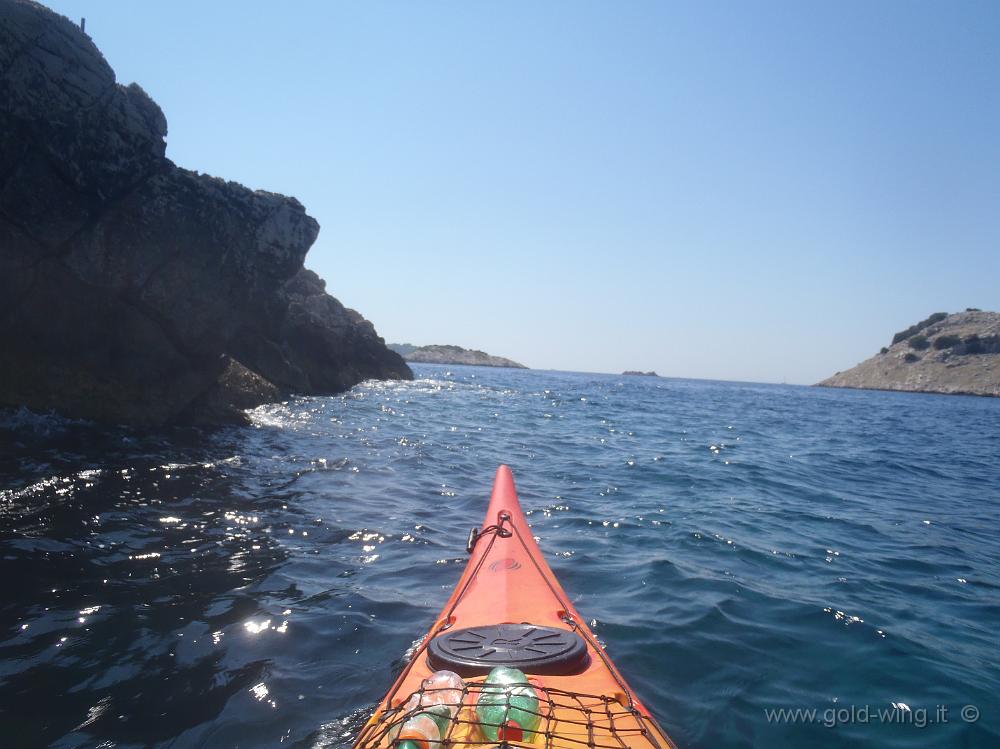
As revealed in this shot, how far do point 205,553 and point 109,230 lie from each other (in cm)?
764

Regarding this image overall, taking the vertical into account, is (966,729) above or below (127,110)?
below

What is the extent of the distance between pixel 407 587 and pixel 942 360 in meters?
81.0

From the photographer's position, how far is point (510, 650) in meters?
3.48

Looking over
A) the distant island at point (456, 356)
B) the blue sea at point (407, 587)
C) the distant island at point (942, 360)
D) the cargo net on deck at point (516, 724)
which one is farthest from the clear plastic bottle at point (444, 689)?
the distant island at point (456, 356)

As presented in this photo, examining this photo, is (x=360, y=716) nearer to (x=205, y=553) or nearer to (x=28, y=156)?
(x=205, y=553)

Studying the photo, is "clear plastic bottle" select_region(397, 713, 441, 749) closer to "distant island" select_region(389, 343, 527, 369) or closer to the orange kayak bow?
the orange kayak bow

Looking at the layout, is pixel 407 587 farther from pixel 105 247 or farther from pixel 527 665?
pixel 105 247

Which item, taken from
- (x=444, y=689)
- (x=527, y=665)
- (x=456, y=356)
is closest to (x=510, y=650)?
(x=527, y=665)

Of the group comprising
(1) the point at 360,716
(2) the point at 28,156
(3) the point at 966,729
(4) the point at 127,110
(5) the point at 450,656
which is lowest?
(1) the point at 360,716

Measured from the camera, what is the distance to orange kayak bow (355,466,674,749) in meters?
2.76

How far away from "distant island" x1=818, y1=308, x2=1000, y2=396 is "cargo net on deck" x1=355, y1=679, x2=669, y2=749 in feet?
240

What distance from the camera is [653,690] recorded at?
4047 millimetres

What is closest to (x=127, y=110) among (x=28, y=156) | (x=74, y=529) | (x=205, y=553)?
(x=28, y=156)

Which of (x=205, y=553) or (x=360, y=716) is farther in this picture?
(x=205, y=553)
